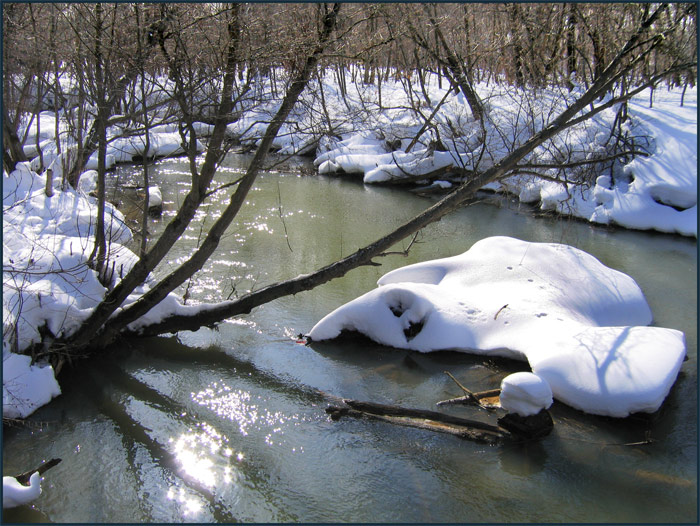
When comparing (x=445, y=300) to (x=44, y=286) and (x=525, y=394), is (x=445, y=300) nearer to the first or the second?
(x=525, y=394)

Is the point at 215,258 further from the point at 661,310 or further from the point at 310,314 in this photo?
the point at 661,310

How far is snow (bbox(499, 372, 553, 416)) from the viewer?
5.55 metres

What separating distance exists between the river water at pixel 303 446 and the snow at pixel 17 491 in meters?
0.12

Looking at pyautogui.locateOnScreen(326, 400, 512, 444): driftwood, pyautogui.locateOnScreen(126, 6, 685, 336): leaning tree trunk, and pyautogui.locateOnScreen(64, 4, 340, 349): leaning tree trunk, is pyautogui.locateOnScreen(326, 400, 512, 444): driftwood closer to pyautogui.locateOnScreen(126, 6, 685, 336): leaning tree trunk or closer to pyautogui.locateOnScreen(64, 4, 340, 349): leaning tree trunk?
pyautogui.locateOnScreen(126, 6, 685, 336): leaning tree trunk

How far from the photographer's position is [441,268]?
9.42 meters

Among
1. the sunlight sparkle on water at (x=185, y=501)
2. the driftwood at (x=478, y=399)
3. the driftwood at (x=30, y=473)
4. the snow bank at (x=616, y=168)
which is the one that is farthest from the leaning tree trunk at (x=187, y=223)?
the snow bank at (x=616, y=168)

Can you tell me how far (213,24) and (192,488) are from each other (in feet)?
15.3

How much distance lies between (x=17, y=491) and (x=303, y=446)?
8.18 ft

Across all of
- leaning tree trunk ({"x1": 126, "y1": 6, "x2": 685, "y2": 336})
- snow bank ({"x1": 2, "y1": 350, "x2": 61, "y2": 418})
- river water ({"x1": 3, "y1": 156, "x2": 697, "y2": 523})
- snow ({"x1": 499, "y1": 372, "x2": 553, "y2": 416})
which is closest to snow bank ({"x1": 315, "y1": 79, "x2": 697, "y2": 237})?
leaning tree trunk ({"x1": 126, "y1": 6, "x2": 685, "y2": 336})

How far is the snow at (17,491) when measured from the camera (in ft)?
15.5

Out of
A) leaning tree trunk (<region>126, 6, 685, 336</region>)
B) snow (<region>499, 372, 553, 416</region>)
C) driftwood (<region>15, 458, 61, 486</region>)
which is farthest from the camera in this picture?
leaning tree trunk (<region>126, 6, 685, 336</region>)

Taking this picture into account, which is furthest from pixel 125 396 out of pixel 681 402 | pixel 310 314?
pixel 681 402

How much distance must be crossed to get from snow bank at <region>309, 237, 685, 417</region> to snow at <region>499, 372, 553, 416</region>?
33.7 inches

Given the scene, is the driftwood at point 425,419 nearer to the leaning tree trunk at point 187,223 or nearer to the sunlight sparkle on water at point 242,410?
the sunlight sparkle on water at point 242,410
